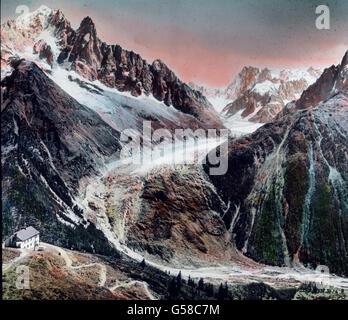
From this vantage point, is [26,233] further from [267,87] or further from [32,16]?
[267,87]

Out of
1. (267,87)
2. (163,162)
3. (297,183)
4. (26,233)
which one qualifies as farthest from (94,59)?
(297,183)

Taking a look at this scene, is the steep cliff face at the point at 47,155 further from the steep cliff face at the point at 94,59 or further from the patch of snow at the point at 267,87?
the patch of snow at the point at 267,87

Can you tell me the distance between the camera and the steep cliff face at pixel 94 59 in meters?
14.6

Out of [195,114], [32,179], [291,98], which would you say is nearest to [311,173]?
[291,98]

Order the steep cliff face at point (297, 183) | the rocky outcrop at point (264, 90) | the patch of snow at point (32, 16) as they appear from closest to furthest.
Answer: the patch of snow at point (32, 16) < the steep cliff face at point (297, 183) < the rocky outcrop at point (264, 90)

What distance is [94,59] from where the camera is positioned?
53.9ft

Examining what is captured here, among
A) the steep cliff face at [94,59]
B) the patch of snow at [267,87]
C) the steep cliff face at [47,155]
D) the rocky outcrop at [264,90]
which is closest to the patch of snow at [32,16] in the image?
the steep cliff face at [94,59]

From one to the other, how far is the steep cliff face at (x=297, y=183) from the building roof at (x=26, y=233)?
247 inches
